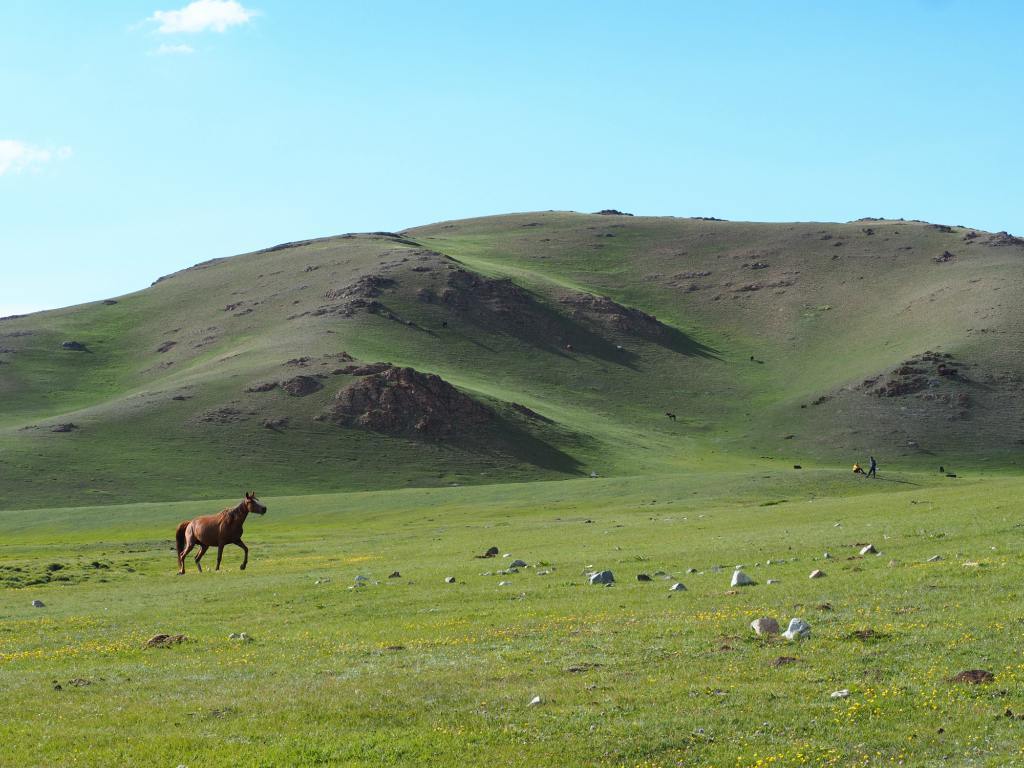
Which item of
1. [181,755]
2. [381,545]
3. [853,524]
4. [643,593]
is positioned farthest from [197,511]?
[181,755]

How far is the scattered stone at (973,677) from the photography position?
13659 mm

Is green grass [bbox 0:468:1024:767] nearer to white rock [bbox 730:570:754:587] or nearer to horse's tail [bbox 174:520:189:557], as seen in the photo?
white rock [bbox 730:570:754:587]

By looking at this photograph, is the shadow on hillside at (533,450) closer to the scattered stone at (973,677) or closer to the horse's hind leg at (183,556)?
the horse's hind leg at (183,556)

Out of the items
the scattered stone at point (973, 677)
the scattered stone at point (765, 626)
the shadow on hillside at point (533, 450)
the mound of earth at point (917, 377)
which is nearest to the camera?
the scattered stone at point (973, 677)

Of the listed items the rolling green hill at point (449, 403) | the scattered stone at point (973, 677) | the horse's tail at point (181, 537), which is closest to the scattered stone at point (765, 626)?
the scattered stone at point (973, 677)

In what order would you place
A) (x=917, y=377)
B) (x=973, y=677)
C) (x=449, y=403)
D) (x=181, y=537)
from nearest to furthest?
(x=973, y=677)
(x=181, y=537)
(x=449, y=403)
(x=917, y=377)

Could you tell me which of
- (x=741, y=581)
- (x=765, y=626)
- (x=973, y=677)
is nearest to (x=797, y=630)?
(x=765, y=626)

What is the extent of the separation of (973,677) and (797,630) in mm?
3669

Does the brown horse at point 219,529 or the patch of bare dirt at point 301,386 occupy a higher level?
the patch of bare dirt at point 301,386

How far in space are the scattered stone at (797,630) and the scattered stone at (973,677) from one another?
331cm

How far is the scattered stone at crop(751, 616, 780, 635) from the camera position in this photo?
57.6 feet

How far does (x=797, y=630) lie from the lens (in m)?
17.1

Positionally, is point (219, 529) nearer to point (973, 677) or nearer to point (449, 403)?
point (973, 677)

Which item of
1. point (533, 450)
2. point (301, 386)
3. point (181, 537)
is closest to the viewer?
point (181, 537)
